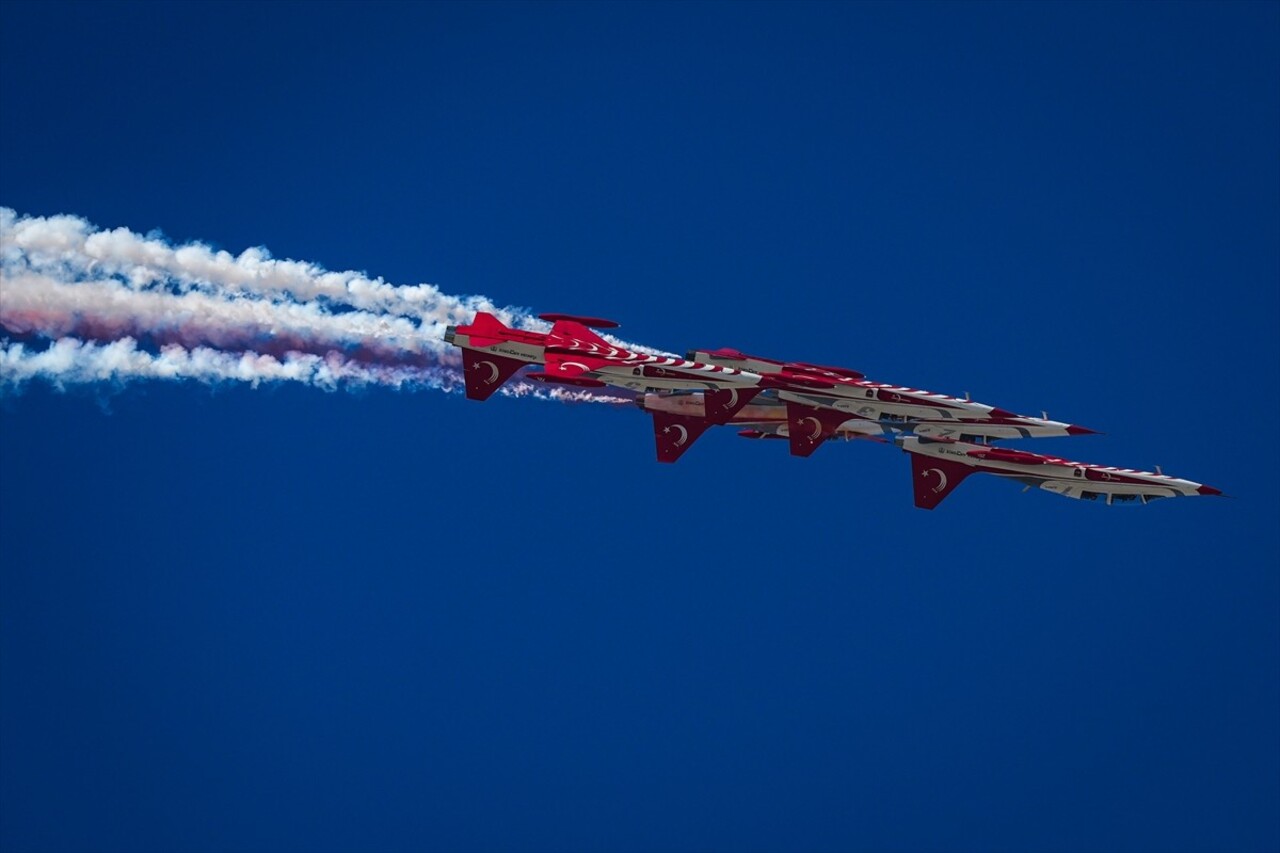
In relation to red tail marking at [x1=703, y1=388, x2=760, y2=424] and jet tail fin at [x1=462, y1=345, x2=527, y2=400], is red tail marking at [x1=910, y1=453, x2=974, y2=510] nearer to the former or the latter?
red tail marking at [x1=703, y1=388, x2=760, y2=424]

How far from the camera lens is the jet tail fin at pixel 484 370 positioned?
90.6 m

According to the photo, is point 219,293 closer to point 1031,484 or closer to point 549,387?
point 549,387

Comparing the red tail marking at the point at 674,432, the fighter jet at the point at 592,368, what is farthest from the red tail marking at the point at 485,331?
the red tail marking at the point at 674,432

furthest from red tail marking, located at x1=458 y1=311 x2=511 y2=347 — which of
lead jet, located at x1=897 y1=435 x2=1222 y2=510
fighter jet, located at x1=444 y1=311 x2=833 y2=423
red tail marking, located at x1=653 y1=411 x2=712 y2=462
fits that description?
lead jet, located at x1=897 y1=435 x2=1222 y2=510

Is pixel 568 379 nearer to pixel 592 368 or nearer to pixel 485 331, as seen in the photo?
pixel 592 368

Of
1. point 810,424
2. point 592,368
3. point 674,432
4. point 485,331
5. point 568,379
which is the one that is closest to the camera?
point 568,379

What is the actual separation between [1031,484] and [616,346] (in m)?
13.2

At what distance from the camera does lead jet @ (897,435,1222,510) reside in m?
90.4

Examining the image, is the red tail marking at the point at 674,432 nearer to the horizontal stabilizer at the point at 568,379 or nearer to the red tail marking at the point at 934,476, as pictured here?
Result: the horizontal stabilizer at the point at 568,379

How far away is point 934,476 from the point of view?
9075 centimetres

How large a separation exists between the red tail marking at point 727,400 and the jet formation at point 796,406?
0.10 ft

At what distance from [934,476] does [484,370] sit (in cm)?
1383

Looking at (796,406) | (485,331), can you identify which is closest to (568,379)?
(485,331)

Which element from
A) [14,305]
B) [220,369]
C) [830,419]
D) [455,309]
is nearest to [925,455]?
[830,419]
